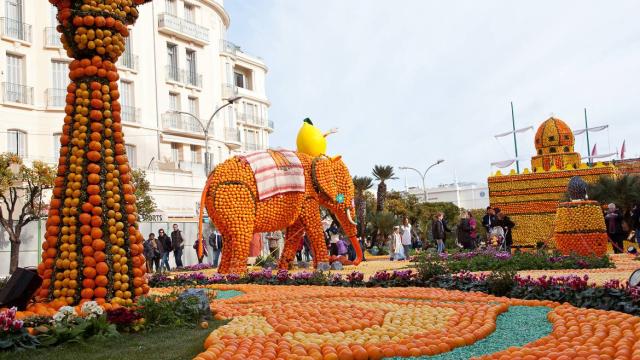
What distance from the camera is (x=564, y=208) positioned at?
639 inches

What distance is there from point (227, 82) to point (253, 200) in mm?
34290

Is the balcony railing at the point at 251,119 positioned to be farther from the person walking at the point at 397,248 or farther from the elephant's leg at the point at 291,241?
the elephant's leg at the point at 291,241

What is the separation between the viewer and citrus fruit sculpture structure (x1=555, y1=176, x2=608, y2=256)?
622 inches

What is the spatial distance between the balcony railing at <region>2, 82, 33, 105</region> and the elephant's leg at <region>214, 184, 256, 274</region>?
22949 millimetres

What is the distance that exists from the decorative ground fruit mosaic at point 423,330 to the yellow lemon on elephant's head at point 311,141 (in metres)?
7.70

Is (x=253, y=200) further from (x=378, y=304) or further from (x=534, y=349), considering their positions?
(x=534, y=349)

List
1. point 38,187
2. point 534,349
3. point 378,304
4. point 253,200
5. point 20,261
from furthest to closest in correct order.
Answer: point 38,187 → point 20,261 → point 253,200 → point 378,304 → point 534,349

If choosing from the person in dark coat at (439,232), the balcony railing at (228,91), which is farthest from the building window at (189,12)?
the person in dark coat at (439,232)

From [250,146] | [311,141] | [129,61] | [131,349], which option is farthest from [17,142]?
[131,349]

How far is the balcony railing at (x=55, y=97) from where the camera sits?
3397 cm

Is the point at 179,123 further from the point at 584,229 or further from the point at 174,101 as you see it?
the point at 584,229

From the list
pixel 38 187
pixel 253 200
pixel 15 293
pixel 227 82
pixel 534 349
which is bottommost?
pixel 534 349

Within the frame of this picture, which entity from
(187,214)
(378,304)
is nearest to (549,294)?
(378,304)

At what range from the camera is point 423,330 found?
20.3 feet
